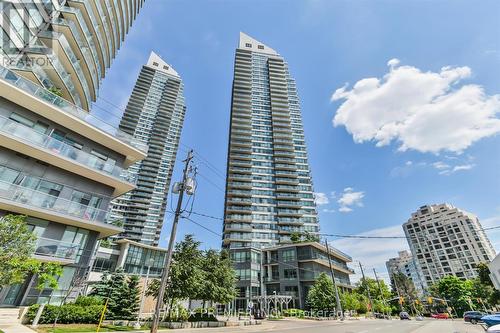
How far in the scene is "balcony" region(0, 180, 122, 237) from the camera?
13737 millimetres

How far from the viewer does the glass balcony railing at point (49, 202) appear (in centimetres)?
1374

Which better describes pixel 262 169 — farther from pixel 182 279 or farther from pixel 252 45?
pixel 252 45

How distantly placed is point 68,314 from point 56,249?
4.35m

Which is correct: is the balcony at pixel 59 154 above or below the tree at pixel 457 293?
above

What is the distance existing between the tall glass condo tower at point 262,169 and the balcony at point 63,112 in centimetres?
3556

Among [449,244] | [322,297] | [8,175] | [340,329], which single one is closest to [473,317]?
[322,297]

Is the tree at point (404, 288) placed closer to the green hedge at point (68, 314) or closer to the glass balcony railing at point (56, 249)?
the green hedge at point (68, 314)

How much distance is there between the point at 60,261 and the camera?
49.1 feet

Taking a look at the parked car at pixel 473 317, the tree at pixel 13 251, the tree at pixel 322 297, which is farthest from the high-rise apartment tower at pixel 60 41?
the parked car at pixel 473 317

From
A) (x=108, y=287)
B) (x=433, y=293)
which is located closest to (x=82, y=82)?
(x=108, y=287)

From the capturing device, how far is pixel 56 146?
637 inches

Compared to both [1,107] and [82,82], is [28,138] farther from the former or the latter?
[82,82]

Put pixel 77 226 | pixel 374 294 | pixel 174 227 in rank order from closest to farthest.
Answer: pixel 174 227, pixel 77 226, pixel 374 294

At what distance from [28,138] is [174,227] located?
12.0 metres
